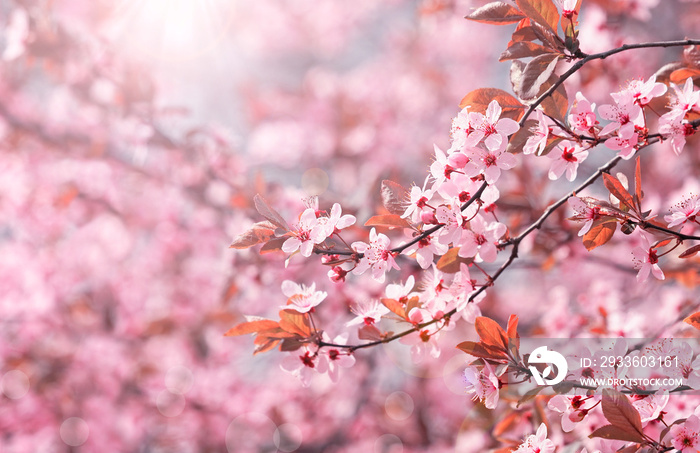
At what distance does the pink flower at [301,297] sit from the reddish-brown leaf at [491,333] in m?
0.30

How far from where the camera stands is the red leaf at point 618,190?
0.79 meters

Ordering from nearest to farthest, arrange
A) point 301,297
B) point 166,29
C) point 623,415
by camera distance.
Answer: point 623,415
point 301,297
point 166,29

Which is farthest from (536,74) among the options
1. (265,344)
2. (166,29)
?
(166,29)

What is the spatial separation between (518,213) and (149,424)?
3.61 meters

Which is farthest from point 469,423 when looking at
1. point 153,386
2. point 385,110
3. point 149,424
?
point 385,110

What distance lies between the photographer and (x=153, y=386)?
3.62 metres

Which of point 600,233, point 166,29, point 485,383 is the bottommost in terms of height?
point 485,383

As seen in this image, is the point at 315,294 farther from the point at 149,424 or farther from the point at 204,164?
the point at 149,424

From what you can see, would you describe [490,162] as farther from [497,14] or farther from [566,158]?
[497,14]

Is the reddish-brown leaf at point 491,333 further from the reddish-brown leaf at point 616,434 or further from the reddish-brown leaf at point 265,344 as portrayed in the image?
the reddish-brown leaf at point 265,344

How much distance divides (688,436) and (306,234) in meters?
0.74

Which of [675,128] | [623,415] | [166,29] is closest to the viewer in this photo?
[623,415]

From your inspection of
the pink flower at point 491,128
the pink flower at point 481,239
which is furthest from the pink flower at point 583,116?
the pink flower at point 481,239

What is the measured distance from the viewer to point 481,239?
0.85m
